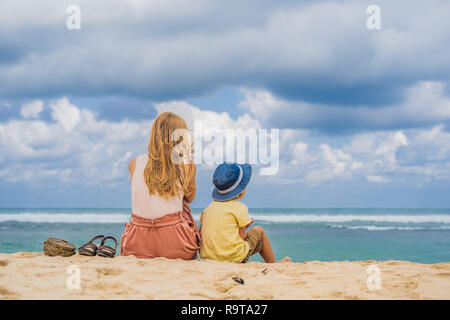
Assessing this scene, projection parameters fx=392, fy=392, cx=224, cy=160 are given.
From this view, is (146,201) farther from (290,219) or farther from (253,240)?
(290,219)

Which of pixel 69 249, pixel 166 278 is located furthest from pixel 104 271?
pixel 69 249

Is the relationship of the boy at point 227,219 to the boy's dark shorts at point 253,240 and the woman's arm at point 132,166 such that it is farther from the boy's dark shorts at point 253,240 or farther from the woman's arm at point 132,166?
the woman's arm at point 132,166

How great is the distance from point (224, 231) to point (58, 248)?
1.77 metres

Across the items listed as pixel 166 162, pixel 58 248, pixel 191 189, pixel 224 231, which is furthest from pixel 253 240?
pixel 58 248

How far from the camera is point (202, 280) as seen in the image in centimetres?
305

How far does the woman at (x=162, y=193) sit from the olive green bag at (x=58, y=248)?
0.69 meters

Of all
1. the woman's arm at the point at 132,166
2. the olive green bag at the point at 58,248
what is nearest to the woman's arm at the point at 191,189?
the woman's arm at the point at 132,166

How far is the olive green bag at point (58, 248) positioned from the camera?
4.13 m

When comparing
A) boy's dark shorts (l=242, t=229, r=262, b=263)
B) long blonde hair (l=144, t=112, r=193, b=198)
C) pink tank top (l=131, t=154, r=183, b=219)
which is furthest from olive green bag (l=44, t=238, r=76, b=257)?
boy's dark shorts (l=242, t=229, r=262, b=263)

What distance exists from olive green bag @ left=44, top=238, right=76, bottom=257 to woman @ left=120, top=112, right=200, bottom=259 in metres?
0.69

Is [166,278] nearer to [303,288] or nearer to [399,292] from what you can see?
[303,288]

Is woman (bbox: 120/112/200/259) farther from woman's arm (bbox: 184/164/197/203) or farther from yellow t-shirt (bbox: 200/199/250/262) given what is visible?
yellow t-shirt (bbox: 200/199/250/262)
